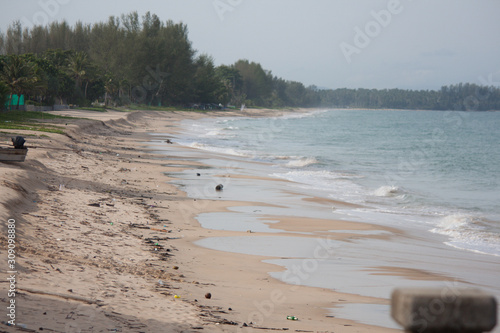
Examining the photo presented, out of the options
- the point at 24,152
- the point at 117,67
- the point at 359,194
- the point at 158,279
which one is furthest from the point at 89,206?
the point at 117,67

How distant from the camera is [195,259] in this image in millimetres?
9953

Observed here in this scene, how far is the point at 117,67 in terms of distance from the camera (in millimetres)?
105875

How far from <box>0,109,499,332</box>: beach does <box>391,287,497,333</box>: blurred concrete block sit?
4.50 m

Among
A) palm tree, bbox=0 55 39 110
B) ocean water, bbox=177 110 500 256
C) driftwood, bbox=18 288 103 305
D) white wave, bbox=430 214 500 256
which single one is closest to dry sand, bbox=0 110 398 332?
driftwood, bbox=18 288 103 305

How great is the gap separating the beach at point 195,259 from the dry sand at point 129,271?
27mm

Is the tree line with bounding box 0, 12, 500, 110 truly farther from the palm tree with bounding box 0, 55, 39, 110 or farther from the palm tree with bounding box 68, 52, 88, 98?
the palm tree with bounding box 0, 55, 39, 110

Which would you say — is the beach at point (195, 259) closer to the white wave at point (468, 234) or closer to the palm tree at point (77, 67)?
the white wave at point (468, 234)

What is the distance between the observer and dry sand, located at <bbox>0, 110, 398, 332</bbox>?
19.7ft

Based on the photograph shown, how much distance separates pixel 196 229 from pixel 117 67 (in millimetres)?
99184

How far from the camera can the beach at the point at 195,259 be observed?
644 centimetres

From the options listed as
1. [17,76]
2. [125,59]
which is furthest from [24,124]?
[125,59]

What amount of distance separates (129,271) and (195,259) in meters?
1.90

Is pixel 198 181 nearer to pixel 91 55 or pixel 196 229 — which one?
pixel 196 229

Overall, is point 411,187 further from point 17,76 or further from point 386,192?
point 17,76
